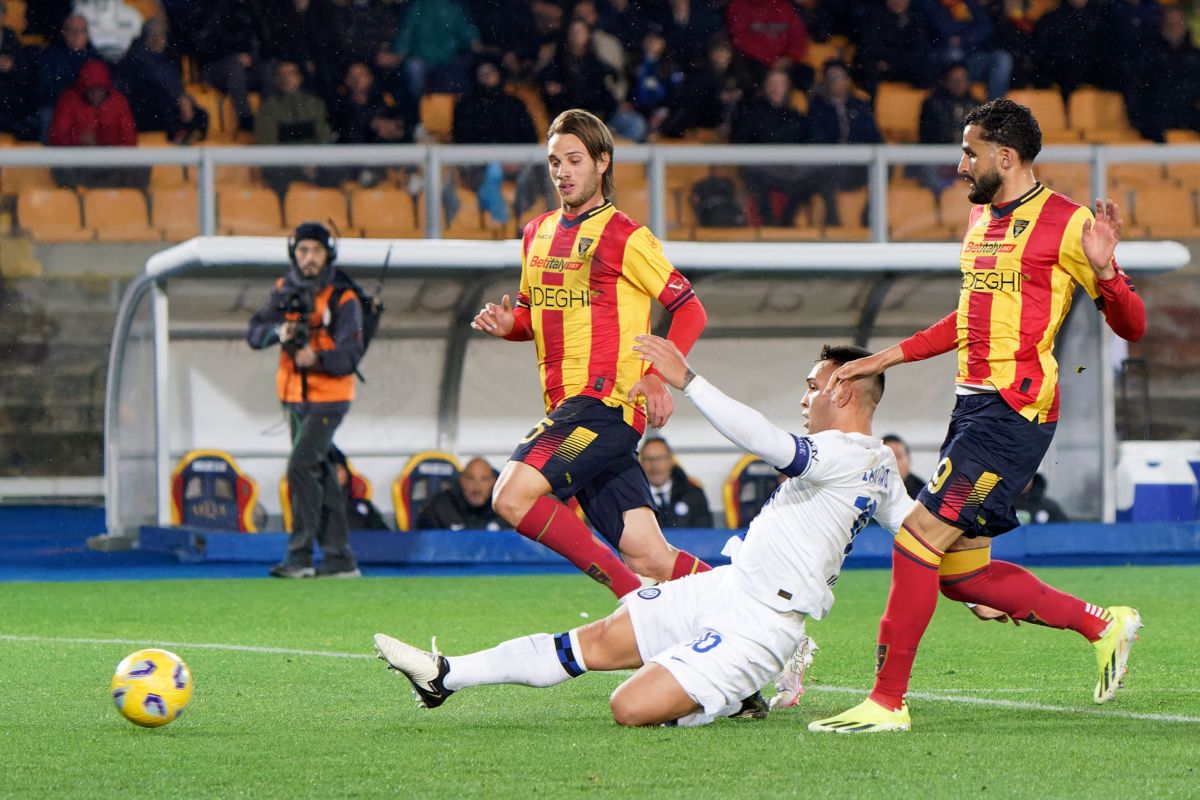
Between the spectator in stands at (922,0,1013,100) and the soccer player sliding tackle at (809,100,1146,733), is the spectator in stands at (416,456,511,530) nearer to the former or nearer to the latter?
the soccer player sliding tackle at (809,100,1146,733)

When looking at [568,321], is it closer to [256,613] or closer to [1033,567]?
[256,613]

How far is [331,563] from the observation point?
11539 millimetres

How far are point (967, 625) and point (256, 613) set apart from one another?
11.5 ft

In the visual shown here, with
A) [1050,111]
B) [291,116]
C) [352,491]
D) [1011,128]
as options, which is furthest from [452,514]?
[1050,111]

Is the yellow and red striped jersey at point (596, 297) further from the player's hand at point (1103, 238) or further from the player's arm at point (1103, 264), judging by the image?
the player's hand at point (1103, 238)

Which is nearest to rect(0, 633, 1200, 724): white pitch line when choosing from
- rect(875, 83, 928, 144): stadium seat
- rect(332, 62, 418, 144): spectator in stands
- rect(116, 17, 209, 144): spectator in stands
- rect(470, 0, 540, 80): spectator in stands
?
rect(332, 62, 418, 144): spectator in stands

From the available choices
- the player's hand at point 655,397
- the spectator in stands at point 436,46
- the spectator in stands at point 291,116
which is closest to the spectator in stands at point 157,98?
the spectator in stands at point 291,116

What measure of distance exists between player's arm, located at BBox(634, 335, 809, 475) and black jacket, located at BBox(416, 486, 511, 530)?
843 centimetres

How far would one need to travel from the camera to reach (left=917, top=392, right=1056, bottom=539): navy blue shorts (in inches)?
215

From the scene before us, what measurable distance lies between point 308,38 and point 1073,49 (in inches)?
311

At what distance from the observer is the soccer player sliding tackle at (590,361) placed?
641cm

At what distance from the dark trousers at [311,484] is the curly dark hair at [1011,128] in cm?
632

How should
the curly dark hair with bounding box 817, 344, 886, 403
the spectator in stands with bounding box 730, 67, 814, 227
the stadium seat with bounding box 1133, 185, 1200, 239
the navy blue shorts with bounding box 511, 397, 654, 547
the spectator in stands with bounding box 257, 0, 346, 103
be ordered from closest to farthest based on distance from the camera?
the curly dark hair with bounding box 817, 344, 886, 403 → the navy blue shorts with bounding box 511, 397, 654, 547 → the stadium seat with bounding box 1133, 185, 1200, 239 → the spectator in stands with bounding box 730, 67, 814, 227 → the spectator in stands with bounding box 257, 0, 346, 103

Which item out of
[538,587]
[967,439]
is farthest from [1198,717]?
[538,587]
